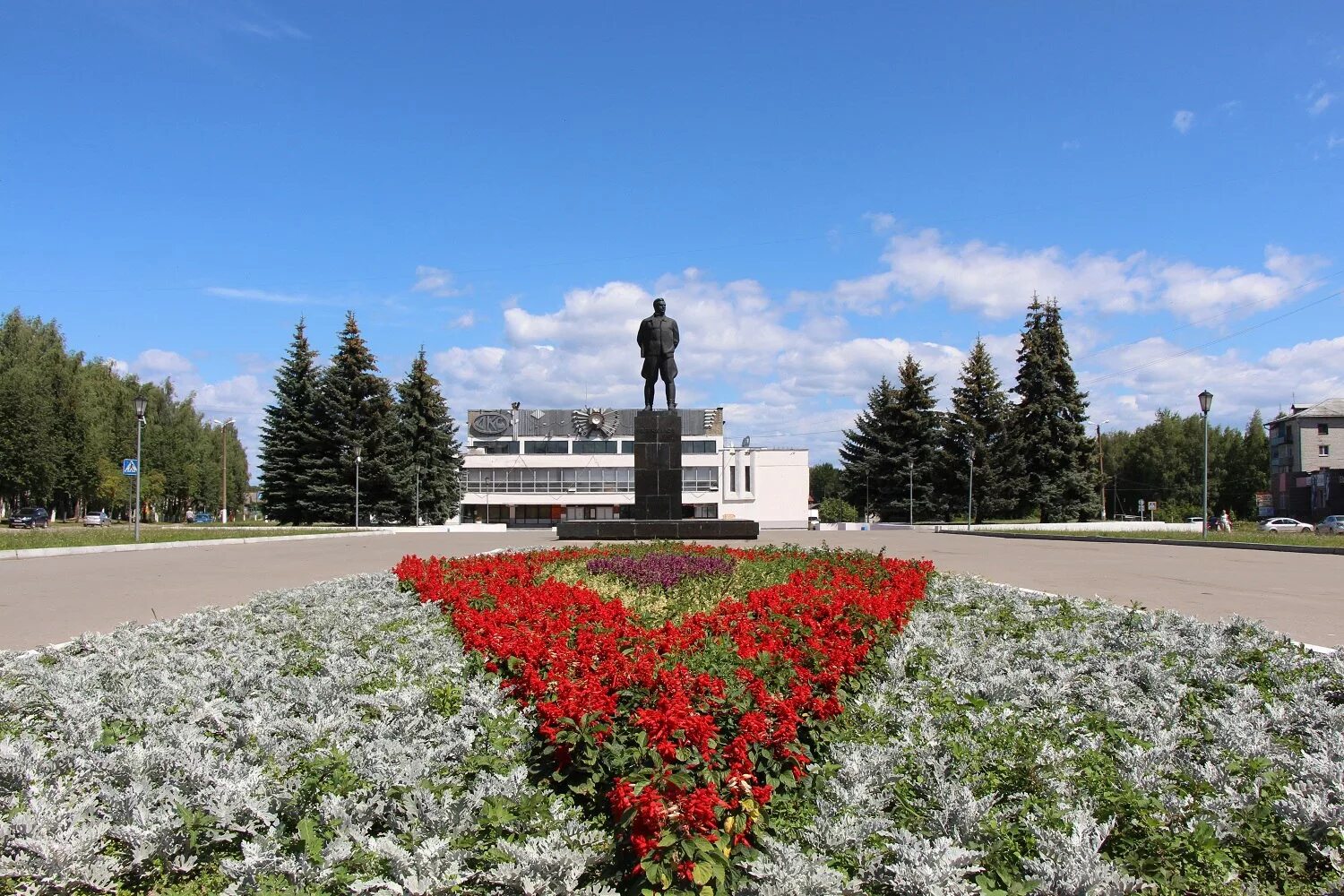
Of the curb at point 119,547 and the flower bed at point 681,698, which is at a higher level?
Answer: the flower bed at point 681,698

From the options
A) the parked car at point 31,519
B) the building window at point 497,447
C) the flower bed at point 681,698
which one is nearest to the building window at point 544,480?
the building window at point 497,447

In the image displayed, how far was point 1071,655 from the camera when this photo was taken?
5227 millimetres

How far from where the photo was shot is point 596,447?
236 feet

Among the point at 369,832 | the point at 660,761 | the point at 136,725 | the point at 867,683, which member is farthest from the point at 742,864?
the point at 136,725

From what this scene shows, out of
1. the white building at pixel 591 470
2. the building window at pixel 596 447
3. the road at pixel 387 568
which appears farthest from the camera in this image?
the building window at pixel 596 447

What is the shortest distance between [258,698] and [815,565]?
704cm

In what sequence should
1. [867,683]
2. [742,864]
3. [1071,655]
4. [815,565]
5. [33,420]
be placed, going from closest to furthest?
[742,864] < [867,683] < [1071,655] < [815,565] < [33,420]

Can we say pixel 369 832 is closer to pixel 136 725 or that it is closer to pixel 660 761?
pixel 660 761

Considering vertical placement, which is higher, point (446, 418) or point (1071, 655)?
point (446, 418)

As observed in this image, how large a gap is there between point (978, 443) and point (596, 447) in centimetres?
3418

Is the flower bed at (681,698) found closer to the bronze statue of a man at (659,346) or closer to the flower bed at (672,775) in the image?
the flower bed at (672,775)

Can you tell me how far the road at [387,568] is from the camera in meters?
8.30

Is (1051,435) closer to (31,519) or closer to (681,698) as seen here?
(681,698)

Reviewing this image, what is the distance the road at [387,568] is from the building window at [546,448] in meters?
51.2
